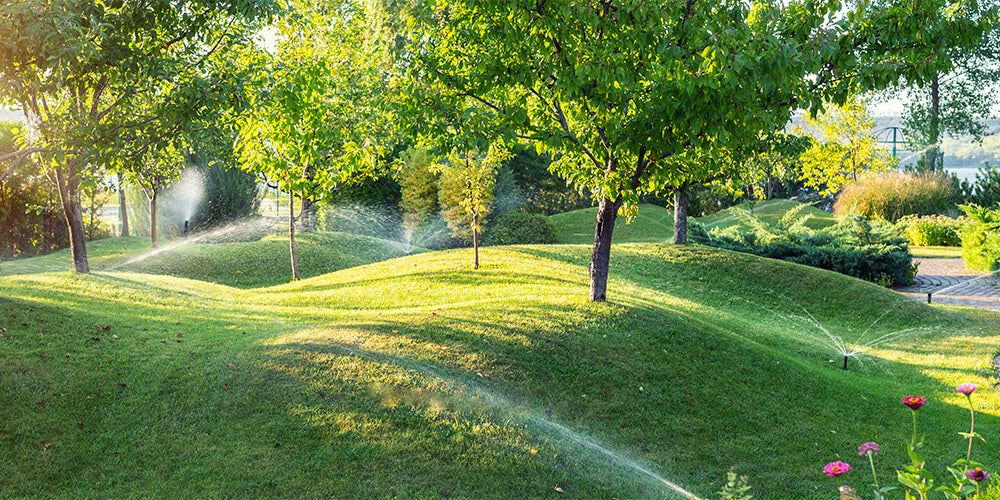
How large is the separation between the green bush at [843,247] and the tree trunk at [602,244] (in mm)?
10412

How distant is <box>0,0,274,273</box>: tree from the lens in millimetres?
5691

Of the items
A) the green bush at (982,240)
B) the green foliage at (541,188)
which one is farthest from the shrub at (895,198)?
the green foliage at (541,188)

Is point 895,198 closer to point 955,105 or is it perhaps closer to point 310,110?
point 955,105

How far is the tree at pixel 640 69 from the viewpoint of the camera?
6.05 m

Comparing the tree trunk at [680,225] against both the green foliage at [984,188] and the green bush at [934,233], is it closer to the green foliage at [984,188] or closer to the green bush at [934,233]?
the green bush at [934,233]

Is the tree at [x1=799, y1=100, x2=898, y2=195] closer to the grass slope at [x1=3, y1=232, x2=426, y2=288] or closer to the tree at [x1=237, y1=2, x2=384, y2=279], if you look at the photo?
the tree at [x1=237, y1=2, x2=384, y2=279]

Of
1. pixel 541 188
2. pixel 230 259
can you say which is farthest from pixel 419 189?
pixel 541 188

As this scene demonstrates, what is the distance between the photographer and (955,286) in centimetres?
1528

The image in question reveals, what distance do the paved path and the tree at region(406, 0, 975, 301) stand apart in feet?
30.2

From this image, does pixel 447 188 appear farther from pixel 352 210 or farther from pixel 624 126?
pixel 624 126

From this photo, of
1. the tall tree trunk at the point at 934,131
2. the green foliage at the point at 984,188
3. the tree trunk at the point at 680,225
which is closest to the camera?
the tree trunk at the point at 680,225

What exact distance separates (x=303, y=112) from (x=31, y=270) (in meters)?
8.66

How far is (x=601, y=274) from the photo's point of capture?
868 centimetres

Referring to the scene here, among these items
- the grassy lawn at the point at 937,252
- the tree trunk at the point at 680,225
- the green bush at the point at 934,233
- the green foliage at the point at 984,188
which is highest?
the green foliage at the point at 984,188
